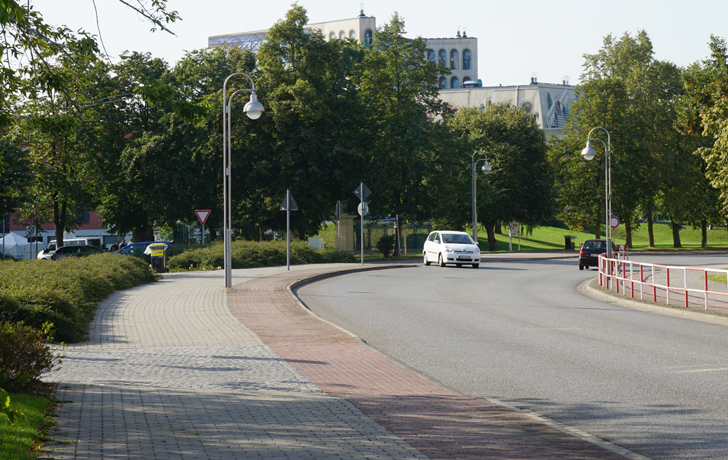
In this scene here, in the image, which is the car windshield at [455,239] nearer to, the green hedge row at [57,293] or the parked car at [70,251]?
the green hedge row at [57,293]

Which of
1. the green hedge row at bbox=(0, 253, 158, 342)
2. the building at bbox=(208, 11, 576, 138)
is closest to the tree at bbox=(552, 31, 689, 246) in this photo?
the building at bbox=(208, 11, 576, 138)

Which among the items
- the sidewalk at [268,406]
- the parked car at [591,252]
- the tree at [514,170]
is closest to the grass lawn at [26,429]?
the sidewalk at [268,406]

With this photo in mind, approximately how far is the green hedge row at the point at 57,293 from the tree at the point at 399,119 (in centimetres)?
2700

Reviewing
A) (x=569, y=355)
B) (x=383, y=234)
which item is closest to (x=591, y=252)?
(x=383, y=234)

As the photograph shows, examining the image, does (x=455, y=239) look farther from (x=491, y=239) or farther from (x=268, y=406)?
(x=268, y=406)

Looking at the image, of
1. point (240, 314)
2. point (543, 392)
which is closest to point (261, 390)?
point (543, 392)

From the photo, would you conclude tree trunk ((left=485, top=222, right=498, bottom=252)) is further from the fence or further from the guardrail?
the guardrail

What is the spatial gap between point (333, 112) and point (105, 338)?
Answer: 120 ft

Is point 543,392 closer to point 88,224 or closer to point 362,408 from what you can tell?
point 362,408

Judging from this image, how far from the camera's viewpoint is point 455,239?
38031 millimetres

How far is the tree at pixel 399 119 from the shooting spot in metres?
48.2

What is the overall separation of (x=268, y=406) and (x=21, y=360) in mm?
2386

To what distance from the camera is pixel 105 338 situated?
12641 mm

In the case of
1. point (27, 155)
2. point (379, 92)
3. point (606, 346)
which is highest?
point (379, 92)
